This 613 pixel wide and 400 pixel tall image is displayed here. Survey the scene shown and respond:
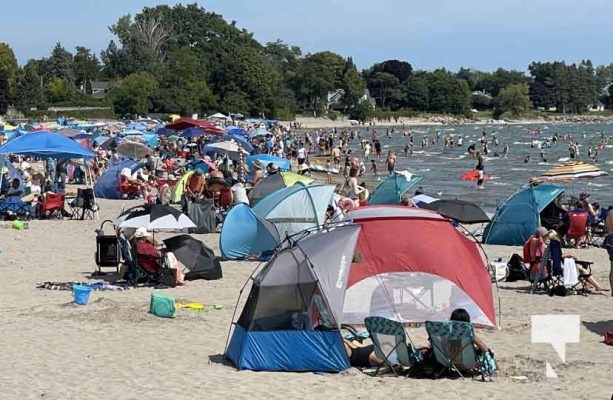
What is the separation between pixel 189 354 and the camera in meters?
10.2

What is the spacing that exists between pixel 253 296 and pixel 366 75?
6108 inches

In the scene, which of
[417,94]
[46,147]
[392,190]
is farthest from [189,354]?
[417,94]

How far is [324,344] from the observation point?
955 cm

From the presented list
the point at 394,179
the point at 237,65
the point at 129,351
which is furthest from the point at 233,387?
the point at 237,65

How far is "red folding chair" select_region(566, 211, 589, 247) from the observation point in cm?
1864

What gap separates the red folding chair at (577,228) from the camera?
734 inches

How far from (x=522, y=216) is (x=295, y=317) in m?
10.6

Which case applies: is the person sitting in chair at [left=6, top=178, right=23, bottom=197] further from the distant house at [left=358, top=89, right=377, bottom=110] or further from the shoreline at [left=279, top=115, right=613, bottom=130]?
the distant house at [left=358, top=89, right=377, bottom=110]

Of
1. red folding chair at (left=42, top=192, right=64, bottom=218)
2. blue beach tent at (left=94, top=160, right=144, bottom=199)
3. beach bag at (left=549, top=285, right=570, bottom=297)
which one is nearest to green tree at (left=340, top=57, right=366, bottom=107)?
blue beach tent at (left=94, top=160, right=144, bottom=199)

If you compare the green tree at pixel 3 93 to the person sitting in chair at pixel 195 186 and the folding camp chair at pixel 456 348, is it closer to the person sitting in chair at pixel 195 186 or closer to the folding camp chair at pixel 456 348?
the person sitting in chair at pixel 195 186

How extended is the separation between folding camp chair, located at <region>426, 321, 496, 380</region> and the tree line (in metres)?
86.3

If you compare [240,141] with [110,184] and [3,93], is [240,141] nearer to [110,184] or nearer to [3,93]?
[110,184]

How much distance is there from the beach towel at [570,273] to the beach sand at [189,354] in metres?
0.34

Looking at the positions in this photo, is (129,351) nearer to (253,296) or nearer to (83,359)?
(83,359)
